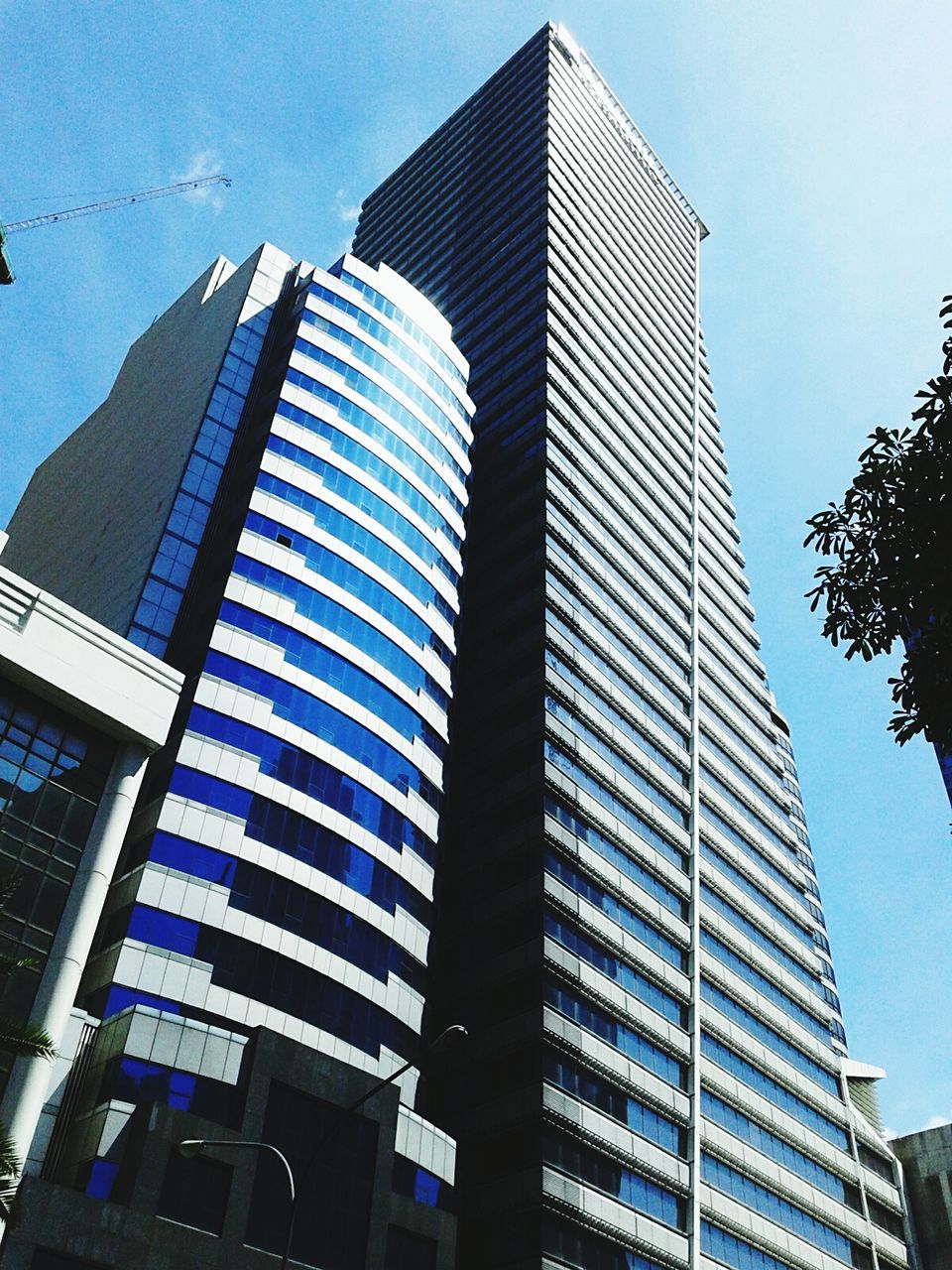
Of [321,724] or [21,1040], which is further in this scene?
[321,724]

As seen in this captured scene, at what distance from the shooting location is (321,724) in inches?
2346

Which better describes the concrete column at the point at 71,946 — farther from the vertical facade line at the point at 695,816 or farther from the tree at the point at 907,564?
the vertical facade line at the point at 695,816

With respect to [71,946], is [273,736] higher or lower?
higher

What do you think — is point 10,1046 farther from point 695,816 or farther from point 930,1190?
point 930,1190

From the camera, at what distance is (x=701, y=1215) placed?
64.9m

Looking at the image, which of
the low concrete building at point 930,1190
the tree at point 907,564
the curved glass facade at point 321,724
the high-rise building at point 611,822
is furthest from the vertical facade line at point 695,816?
the tree at point 907,564

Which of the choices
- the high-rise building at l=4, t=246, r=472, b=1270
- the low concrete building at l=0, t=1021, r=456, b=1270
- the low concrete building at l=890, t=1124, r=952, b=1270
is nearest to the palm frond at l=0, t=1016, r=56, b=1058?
the high-rise building at l=4, t=246, r=472, b=1270

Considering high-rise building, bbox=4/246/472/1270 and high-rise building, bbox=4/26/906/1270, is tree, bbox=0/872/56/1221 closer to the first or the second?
high-rise building, bbox=4/246/472/1270

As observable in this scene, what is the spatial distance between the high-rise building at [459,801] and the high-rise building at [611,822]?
0.32m

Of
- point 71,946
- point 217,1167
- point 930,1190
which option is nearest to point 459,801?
point 217,1167

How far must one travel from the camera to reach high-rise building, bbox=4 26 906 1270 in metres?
50.4

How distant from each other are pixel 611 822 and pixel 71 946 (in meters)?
41.2

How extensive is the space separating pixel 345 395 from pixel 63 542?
894 inches

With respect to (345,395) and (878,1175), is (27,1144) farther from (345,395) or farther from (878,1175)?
(878,1175)
